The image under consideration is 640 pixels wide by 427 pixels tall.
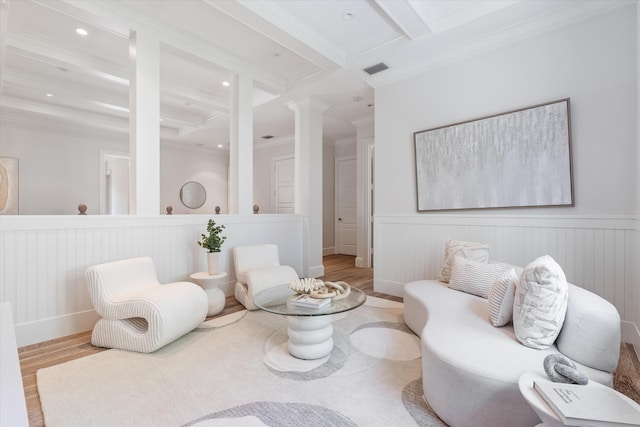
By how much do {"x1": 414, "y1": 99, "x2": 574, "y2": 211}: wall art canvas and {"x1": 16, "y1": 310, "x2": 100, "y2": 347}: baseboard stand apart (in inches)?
140

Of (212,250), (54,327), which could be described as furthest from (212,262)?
(54,327)

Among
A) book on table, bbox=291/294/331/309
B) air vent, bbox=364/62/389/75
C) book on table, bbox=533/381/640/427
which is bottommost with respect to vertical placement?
book on table, bbox=533/381/640/427

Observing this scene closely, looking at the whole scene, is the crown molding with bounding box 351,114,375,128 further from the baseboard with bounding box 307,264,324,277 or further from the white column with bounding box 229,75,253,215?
the baseboard with bounding box 307,264,324,277

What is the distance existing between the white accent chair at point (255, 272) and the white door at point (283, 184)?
347 cm

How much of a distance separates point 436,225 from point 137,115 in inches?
133

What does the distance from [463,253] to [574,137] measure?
4.47ft

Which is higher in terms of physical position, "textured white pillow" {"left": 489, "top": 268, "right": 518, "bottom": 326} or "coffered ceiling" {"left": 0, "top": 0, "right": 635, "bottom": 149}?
"coffered ceiling" {"left": 0, "top": 0, "right": 635, "bottom": 149}

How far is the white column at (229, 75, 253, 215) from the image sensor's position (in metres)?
3.87

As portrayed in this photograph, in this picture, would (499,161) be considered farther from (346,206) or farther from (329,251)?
(329,251)

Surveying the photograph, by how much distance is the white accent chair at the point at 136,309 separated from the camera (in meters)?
2.16

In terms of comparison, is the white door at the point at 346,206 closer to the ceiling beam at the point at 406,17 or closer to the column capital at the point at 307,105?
the column capital at the point at 307,105

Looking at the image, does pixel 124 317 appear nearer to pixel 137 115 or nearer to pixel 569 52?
pixel 137 115

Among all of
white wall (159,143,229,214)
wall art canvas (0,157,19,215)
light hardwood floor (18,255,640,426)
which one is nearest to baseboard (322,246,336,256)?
white wall (159,143,229,214)

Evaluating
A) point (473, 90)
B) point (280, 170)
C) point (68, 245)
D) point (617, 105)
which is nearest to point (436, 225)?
point (473, 90)
